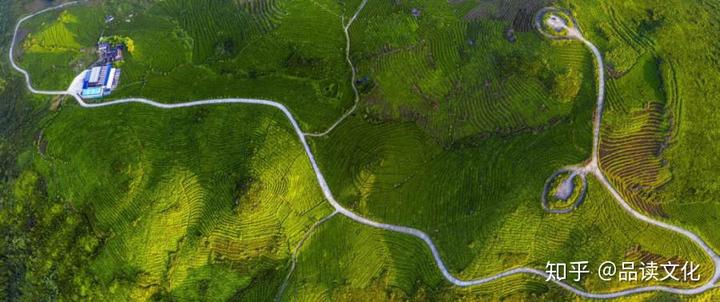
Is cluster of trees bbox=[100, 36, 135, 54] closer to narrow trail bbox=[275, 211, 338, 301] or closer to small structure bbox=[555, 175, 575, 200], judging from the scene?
narrow trail bbox=[275, 211, 338, 301]

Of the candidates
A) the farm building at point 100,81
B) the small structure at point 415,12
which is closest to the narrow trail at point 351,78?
the small structure at point 415,12

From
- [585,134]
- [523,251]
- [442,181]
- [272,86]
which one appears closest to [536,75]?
[585,134]

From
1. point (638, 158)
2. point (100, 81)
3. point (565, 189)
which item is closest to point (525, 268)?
point (565, 189)

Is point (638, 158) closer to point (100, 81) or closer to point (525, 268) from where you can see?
point (525, 268)

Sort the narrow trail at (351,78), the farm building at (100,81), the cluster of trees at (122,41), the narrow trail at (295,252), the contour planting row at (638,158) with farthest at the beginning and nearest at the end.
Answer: the cluster of trees at (122,41) < the farm building at (100,81) < the narrow trail at (351,78) < the narrow trail at (295,252) < the contour planting row at (638,158)

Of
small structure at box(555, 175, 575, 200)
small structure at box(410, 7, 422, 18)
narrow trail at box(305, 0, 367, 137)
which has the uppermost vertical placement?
small structure at box(410, 7, 422, 18)

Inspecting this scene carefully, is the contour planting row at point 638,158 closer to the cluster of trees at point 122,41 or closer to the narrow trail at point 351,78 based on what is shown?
the narrow trail at point 351,78

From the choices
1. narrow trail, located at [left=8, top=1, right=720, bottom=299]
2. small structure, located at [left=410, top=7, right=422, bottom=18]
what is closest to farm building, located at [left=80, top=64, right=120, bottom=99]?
narrow trail, located at [left=8, top=1, right=720, bottom=299]

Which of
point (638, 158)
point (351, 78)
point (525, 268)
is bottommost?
point (525, 268)
